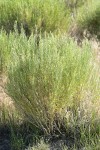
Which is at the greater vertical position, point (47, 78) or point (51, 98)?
point (47, 78)

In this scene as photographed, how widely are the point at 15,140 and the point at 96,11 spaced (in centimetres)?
506

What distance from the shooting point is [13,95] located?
14.2 ft

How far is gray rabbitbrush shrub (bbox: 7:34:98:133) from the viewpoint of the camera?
4.20 meters

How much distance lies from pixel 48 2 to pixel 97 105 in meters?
3.74

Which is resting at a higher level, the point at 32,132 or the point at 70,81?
the point at 70,81

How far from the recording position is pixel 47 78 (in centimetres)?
421

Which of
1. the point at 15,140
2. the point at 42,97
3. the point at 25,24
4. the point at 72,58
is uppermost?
the point at 25,24

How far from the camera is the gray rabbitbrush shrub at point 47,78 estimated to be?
13.8 feet

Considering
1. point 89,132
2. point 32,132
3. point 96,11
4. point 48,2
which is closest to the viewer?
point 89,132

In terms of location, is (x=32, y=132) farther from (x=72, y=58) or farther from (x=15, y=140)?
(x=72, y=58)

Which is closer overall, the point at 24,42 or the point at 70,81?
the point at 70,81

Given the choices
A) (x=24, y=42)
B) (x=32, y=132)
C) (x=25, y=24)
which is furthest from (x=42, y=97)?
(x=25, y=24)

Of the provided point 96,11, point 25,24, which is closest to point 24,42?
point 25,24

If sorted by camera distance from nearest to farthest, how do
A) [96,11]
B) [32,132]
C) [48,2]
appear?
1. [32,132]
2. [48,2]
3. [96,11]
